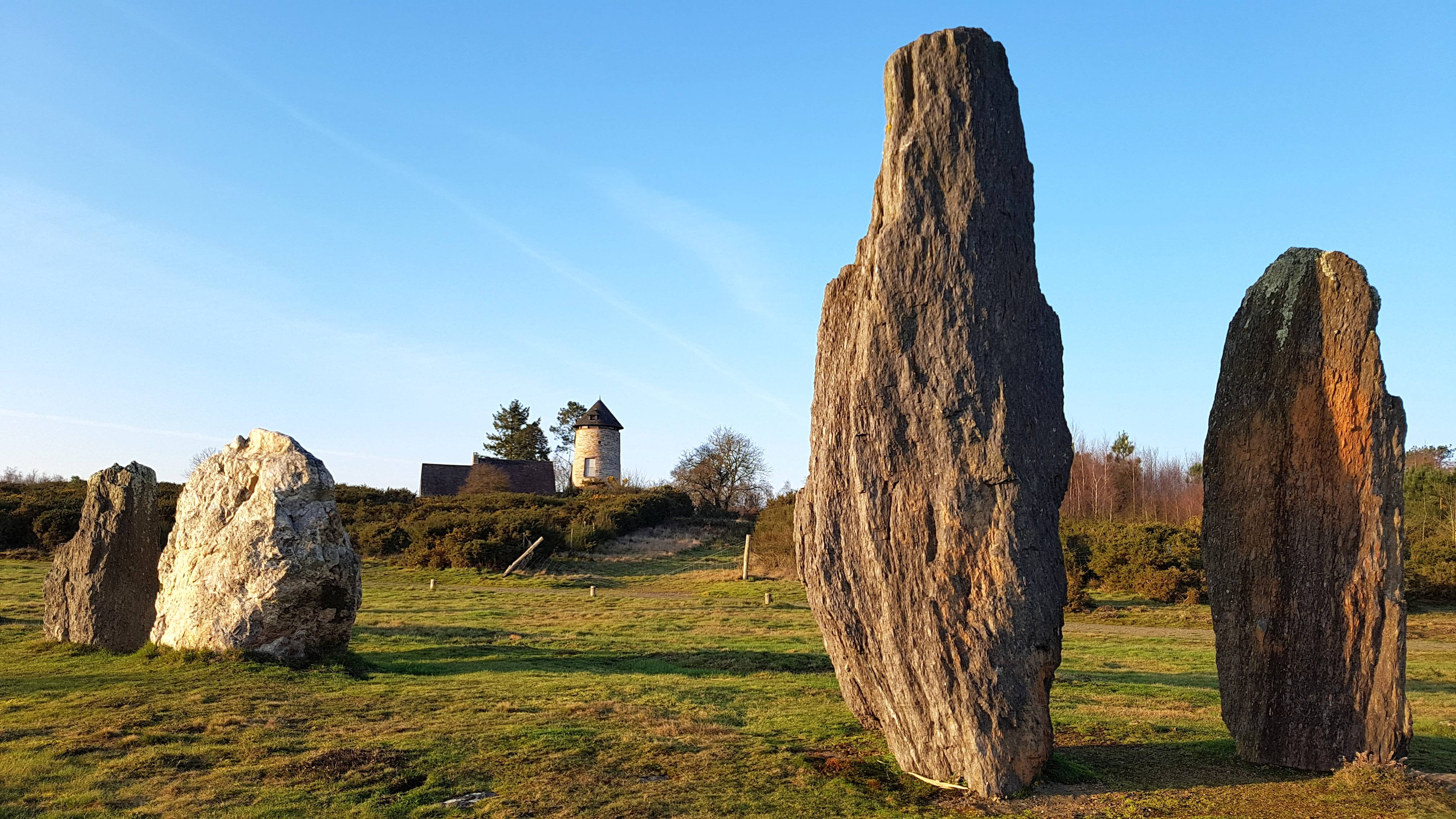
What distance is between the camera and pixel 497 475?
5147cm

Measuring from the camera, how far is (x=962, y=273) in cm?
658

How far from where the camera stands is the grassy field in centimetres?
651

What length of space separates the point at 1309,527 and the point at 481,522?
27.8 m

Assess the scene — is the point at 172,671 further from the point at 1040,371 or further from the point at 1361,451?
the point at 1361,451

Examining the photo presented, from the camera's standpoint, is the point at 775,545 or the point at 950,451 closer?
the point at 950,451

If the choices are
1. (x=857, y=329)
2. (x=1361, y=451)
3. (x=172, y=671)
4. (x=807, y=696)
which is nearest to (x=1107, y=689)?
(x=807, y=696)

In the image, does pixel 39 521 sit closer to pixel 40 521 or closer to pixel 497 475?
pixel 40 521

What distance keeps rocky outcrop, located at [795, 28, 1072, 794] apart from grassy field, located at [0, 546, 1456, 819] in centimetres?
82

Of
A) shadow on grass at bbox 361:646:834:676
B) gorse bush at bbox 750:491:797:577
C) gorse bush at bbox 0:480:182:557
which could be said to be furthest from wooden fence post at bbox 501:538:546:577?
shadow on grass at bbox 361:646:834:676

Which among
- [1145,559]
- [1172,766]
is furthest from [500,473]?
[1172,766]

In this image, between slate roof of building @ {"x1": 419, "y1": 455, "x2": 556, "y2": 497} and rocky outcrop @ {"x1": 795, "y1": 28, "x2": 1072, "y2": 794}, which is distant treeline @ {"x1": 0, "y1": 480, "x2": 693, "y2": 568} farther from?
rocky outcrop @ {"x1": 795, "y1": 28, "x2": 1072, "y2": 794}

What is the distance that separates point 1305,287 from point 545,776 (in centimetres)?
715

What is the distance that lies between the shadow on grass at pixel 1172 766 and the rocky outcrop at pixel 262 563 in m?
8.89

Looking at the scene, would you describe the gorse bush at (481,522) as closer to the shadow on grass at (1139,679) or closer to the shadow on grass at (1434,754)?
the shadow on grass at (1139,679)
